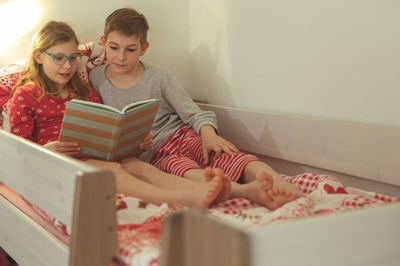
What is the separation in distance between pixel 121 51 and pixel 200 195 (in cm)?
69

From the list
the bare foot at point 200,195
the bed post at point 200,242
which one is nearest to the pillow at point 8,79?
the bare foot at point 200,195

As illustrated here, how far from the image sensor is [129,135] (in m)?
1.43

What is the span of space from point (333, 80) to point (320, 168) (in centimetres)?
27

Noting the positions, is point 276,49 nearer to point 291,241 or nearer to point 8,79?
point 8,79

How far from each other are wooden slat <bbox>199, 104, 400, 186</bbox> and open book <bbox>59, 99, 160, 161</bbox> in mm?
448

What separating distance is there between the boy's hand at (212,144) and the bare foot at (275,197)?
36 cm

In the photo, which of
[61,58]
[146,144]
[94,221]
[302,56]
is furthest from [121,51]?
[94,221]

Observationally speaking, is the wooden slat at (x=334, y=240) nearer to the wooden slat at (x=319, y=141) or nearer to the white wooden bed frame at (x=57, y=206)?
the white wooden bed frame at (x=57, y=206)

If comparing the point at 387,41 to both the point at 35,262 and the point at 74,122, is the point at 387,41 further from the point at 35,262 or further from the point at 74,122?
the point at 35,262

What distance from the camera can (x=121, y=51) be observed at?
1714 mm

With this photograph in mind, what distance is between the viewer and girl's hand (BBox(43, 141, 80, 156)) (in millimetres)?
1364

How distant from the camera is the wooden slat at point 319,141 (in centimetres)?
140

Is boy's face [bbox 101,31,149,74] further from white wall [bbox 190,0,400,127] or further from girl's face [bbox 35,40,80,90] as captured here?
white wall [bbox 190,0,400,127]

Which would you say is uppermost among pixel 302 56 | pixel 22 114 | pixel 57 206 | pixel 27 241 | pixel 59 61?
pixel 302 56
